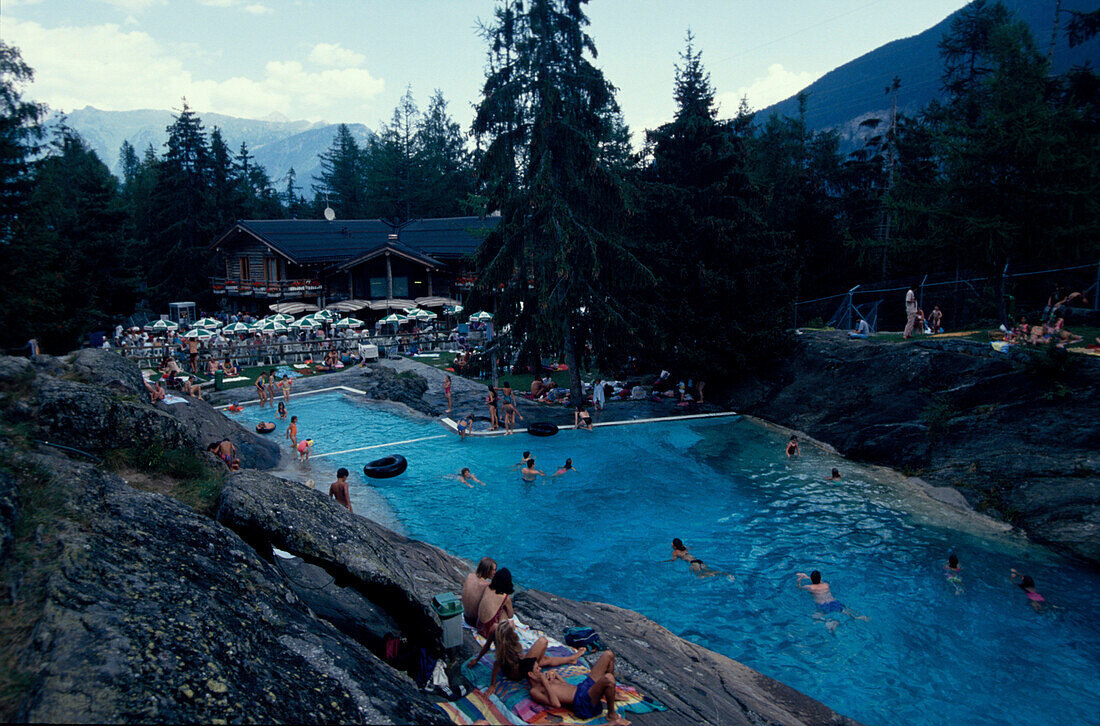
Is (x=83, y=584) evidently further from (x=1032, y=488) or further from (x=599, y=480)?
(x=1032, y=488)

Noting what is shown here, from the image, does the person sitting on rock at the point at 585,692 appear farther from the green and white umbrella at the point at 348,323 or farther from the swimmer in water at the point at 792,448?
the green and white umbrella at the point at 348,323

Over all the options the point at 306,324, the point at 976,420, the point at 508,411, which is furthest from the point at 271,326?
the point at 976,420

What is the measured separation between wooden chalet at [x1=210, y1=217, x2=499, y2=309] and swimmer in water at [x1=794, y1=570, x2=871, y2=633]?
34.4 metres

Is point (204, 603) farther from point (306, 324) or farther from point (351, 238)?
point (351, 238)

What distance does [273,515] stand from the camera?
7324 mm

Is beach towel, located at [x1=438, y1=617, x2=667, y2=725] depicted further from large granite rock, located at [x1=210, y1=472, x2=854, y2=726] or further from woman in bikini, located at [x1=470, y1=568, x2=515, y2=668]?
woman in bikini, located at [x1=470, y1=568, x2=515, y2=668]

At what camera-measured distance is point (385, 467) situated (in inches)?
682

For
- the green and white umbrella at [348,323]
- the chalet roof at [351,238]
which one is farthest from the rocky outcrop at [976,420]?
the chalet roof at [351,238]

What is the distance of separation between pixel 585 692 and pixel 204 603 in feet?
13.7

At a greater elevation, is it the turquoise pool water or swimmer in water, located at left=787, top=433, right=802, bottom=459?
swimmer in water, located at left=787, top=433, right=802, bottom=459

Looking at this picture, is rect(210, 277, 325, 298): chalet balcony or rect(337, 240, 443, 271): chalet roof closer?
rect(337, 240, 443, 271): chalet roof

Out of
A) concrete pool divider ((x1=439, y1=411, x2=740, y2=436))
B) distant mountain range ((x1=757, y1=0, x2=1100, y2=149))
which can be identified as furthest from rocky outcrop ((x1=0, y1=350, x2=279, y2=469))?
distant mountain range ((x1=757, y1=0, x2=1100, y2=149))

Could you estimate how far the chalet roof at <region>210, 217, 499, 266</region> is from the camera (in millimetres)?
42906

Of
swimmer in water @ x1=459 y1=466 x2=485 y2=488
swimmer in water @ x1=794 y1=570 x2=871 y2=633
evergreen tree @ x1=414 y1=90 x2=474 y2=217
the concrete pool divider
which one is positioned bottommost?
swimmer in water @ x1=794 y1=570 x2=871 y2=633
